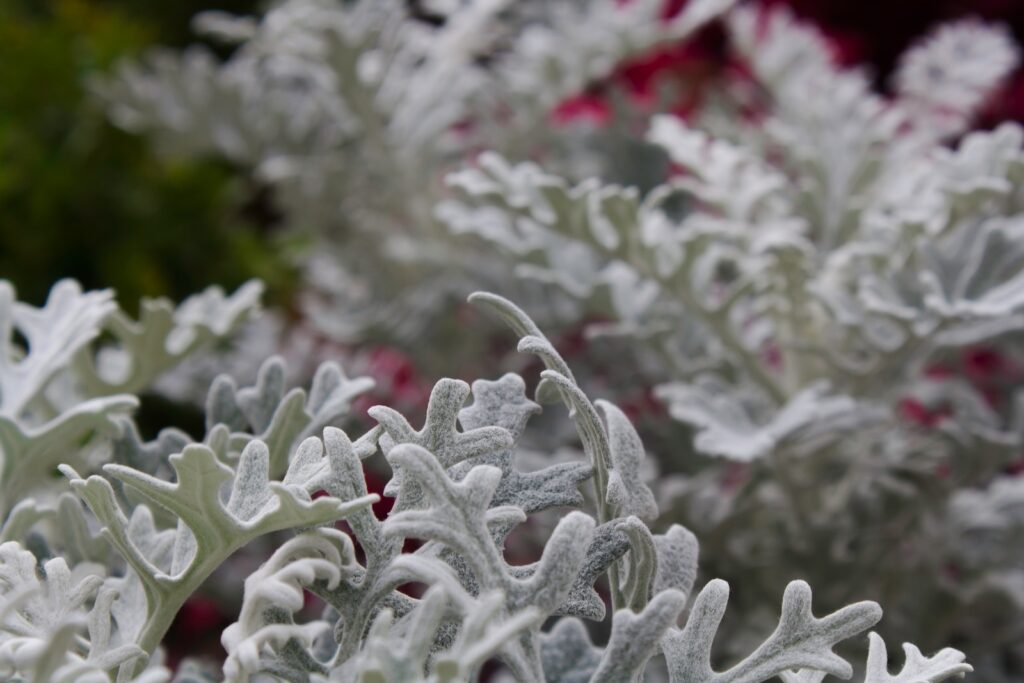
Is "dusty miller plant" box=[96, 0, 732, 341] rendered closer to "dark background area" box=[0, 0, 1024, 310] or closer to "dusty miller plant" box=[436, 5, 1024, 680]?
"dark background area" box=[0, 0, 1024, 310]

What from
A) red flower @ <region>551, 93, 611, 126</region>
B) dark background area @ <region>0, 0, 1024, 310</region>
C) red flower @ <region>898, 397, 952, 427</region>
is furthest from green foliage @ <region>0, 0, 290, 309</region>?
red flower @ <region>898, 397, 952, 427</region>

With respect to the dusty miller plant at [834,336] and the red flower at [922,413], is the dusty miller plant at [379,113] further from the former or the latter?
the red flower at [922,413]

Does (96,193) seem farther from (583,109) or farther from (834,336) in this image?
(834,336)

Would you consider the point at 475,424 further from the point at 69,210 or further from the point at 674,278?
the point at 69,210

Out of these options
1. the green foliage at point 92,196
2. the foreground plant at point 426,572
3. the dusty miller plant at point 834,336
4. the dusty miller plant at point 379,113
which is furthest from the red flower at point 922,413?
the green foliage at point 92,196

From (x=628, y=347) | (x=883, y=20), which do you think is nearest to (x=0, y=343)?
(x=628, y=347)

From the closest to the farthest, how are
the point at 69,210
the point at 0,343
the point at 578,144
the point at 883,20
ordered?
1. the point at 0,343
2. the point at 578,144
3. the point at 69,210
4. the point at 883,20

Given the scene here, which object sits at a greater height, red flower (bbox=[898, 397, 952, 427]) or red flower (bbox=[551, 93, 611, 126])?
red flower (bbox=[551, 93, 611, 126])
